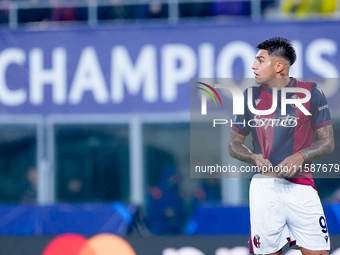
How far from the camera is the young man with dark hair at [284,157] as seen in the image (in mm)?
3367

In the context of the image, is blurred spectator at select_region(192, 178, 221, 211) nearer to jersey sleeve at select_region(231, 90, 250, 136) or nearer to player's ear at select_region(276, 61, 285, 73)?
jersey sleeve at select_region(231, 90, 250, 136)

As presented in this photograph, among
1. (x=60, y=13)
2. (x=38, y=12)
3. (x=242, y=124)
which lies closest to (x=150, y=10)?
(x=60, y=13)

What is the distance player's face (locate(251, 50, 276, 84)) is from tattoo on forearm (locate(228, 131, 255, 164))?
0.35m

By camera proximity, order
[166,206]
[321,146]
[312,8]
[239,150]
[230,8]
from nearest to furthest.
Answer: [321,146] → [239,150] → [312,8] → [166,206] → [230,8]

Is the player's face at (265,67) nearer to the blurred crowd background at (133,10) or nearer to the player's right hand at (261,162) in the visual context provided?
the player's right hand at (261,162)

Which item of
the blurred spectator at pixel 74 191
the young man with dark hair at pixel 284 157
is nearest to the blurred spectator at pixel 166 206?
the blurred spectator at pixel 74 191

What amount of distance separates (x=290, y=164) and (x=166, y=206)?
408 cm

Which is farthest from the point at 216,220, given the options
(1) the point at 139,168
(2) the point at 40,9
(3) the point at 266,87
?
(2) the point at 40,9

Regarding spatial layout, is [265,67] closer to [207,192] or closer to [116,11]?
[207,192]

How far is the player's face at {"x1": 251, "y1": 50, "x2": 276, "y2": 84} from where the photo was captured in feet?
11.0

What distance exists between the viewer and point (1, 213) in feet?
20.1

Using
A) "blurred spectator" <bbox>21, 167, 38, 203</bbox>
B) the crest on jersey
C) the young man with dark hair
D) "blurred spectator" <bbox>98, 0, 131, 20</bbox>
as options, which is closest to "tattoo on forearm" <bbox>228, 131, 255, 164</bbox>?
the young man with dark hair

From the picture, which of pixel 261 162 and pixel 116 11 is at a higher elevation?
pixel 116 11

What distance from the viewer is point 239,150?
3.43m
